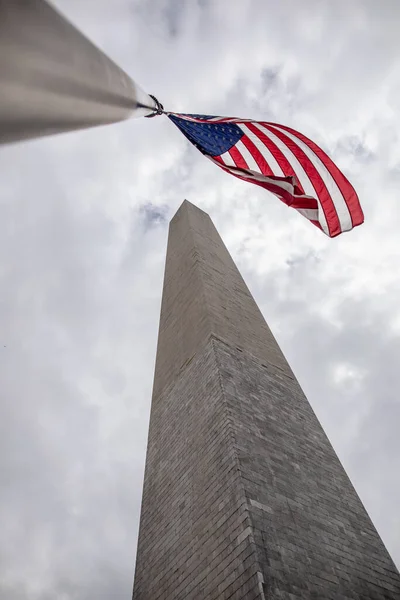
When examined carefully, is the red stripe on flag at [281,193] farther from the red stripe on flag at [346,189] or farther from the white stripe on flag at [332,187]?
the red stripe on flag at [346,189]

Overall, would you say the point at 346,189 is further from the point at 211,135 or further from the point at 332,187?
the point at 211,135

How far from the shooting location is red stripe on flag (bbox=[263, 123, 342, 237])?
25.9 ft

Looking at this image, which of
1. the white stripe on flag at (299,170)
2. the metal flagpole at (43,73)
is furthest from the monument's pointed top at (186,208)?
the metal flagpole at (43,73)

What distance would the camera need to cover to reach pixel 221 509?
673 centimetres

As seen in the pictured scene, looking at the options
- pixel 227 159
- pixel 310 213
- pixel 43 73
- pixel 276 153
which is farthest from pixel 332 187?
pixel 43 73

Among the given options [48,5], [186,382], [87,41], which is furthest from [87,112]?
[186,382]

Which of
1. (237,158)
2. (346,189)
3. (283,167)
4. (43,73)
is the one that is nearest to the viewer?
(43,73)

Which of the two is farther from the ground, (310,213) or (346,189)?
(346,189)

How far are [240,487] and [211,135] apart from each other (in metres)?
5.95

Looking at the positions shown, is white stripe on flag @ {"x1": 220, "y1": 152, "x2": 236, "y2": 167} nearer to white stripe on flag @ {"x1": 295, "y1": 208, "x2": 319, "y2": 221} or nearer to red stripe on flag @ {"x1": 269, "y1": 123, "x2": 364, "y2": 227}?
white stripe on flag @ {"x1": 295, "y1": 208, "x2": 319, "y2": 221}

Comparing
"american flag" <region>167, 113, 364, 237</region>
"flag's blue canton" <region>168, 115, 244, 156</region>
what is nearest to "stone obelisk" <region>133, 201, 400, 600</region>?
"american flag" <region>167, 113, 364, 237</region>

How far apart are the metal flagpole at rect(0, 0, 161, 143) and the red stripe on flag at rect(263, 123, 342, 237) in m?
6.25

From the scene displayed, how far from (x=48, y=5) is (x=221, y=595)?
21.4ft

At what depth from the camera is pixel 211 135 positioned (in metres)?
8.09
